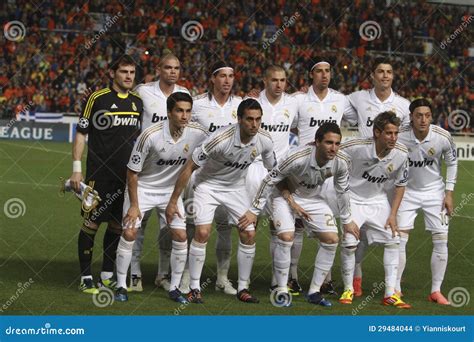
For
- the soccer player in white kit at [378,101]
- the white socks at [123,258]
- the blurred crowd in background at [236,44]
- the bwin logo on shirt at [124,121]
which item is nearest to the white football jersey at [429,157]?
the soccer player in white kit at [378,101]

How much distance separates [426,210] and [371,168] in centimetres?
84

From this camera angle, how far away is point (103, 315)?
27.7 feet

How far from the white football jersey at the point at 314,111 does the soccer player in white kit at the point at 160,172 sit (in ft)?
4.85

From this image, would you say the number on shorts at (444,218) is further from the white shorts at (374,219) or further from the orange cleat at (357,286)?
the orange cleat at (357,286)

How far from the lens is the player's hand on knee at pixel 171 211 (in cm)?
925

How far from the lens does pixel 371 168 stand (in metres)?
9.73

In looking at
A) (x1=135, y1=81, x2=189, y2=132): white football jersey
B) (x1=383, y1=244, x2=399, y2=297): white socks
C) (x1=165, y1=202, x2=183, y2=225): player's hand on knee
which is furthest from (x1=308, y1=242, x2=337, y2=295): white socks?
(x1=135, y1=81, x2=189, y2=132): white football jersey

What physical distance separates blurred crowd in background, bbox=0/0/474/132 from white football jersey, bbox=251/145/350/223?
1983 centimetres

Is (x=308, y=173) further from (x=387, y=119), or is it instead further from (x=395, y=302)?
(x=395, y=302)

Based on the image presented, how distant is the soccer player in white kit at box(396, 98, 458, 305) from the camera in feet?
32.6

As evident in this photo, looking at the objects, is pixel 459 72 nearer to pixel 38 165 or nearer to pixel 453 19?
A: pixel 453 19

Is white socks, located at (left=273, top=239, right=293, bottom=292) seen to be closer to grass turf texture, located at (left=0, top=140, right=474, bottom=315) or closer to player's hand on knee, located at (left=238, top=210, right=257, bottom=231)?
grass turf texture, located at (left=0, top=140, right=474, bottom=315)

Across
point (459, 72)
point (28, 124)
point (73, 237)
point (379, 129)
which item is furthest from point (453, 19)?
point (379, 129)

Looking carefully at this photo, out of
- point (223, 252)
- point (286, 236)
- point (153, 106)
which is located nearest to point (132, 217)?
point (223, 252)
